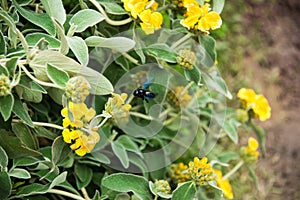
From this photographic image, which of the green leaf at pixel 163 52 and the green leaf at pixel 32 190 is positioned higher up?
the green leaf at pixel 163 52

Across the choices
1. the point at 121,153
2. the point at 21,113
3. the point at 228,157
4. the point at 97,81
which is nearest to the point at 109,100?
the point at 97,81

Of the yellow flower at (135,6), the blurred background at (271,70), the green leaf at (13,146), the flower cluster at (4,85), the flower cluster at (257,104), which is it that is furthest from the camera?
the blurred background at (271,70)

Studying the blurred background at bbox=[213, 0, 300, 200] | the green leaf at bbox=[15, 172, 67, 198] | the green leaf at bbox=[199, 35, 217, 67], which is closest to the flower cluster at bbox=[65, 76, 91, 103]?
the green leaf at bbox=[15, 172, 67, 198]

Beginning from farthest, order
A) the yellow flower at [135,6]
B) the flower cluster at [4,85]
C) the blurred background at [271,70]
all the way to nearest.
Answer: the blurred background at [271,70], the yellow flower at [135,6], the flower cluster at [4,85]

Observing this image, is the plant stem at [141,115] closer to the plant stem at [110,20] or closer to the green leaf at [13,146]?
the plant stem at [110,20]

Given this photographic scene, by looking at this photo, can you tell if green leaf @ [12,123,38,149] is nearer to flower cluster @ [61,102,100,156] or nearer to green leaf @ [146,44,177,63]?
flower cluster @ [61,102,100,156]

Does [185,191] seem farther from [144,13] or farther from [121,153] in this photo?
[144,13]

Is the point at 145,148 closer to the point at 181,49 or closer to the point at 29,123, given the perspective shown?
the point at 181,49

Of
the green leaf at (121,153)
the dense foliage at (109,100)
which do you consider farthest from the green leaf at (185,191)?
the green leaf at (121,153)
